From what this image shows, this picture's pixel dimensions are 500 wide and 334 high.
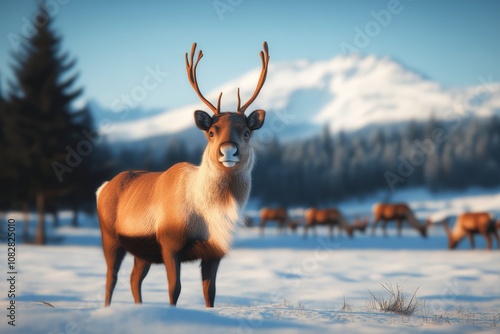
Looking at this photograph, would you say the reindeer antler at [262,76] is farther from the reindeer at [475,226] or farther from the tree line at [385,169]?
the tree line at [385,169]

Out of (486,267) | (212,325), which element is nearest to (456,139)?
(486,267)

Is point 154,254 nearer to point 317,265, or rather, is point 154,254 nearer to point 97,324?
point 97,324

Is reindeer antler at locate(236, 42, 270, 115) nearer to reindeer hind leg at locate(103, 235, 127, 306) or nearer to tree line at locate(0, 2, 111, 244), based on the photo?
reindeer hind leg at locate(103, 235, 127, 306)

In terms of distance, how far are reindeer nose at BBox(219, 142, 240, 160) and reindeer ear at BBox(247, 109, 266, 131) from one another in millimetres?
469

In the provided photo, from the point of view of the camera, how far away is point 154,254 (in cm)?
484

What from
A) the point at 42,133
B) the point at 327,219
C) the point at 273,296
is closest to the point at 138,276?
the point at 273,296

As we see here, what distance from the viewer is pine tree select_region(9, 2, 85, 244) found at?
1744 centimetres

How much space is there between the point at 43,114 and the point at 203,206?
51.4 feet

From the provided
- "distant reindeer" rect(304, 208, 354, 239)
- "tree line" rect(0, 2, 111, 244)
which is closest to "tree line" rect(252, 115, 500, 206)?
"distant reindeer" rect(304, 208, 354, 239)

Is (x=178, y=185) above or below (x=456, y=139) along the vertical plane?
below

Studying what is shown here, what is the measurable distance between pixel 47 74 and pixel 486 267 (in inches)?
671

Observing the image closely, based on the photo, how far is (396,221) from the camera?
2822 cm

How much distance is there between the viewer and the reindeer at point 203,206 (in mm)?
4457

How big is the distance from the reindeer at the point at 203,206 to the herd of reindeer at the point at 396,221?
15.9m
